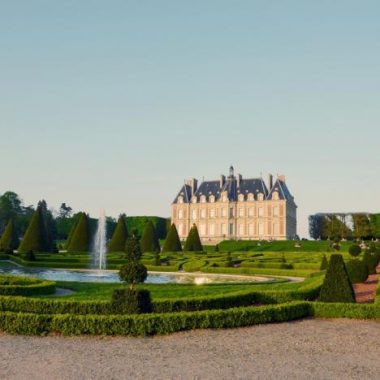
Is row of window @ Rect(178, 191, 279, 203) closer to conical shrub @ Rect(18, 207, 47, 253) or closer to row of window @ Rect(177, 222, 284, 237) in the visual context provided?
row of window @ Rect(177, 222, 284, 237)

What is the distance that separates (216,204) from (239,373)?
6719 cm

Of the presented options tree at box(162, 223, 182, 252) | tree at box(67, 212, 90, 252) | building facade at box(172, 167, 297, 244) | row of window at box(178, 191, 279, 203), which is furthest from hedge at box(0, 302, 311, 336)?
row of window at box(178, 191, 279, 203)

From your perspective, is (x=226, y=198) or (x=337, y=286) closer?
(x=337, y=286)

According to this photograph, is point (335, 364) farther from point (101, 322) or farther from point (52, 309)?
point (52, 309)

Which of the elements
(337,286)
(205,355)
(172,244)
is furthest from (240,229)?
(205,355)

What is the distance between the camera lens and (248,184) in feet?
237

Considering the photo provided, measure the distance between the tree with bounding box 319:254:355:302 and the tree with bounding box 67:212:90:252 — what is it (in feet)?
93.6

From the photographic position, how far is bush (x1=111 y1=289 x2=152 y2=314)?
361 inches

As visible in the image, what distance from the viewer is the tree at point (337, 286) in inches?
436

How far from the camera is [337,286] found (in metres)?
11.2

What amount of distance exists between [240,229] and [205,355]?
66.7 meters

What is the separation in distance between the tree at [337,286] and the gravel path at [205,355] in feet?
6.57

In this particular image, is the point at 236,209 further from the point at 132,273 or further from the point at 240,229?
the point at 132,273

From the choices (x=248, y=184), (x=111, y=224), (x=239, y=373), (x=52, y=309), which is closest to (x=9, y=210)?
(x=111, y=224)
